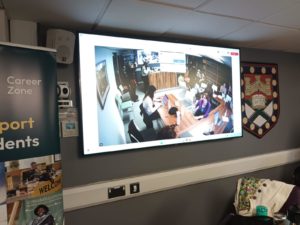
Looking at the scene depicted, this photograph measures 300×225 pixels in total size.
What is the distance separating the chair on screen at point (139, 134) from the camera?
217 cm

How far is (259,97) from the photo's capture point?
2920 mm

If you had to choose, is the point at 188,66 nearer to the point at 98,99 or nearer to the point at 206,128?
the point at 206,128

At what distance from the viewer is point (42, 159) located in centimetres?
151

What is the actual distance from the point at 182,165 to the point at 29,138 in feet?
4.84

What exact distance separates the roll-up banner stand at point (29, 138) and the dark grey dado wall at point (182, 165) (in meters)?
0.43

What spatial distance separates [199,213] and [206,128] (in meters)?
0.87

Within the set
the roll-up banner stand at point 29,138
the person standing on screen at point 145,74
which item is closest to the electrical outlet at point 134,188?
the roll-up banner stand at point 29,138

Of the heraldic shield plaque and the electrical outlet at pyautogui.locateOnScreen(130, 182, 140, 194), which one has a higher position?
the heraldic shield plaque

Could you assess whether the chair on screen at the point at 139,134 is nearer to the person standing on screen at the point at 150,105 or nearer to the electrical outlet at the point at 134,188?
the person standing on screen at the point at 150,105

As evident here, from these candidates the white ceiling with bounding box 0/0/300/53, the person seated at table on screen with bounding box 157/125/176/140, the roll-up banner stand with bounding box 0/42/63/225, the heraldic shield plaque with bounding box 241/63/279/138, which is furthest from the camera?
the heraldic shield plaque with bounding box 241/63/279/138

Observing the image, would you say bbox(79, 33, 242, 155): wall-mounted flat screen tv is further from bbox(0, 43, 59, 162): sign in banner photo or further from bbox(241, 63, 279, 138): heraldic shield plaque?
bbox(0, 43, 59, 162): sign in banner photo

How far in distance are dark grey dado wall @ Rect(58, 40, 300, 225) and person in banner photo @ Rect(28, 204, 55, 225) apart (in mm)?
476

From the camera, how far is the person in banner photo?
1.47 m

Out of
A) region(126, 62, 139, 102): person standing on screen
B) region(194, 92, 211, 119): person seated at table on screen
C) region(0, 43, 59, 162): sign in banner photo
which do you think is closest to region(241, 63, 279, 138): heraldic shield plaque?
region(194, 92, 211, 119): person seated at table on screen
